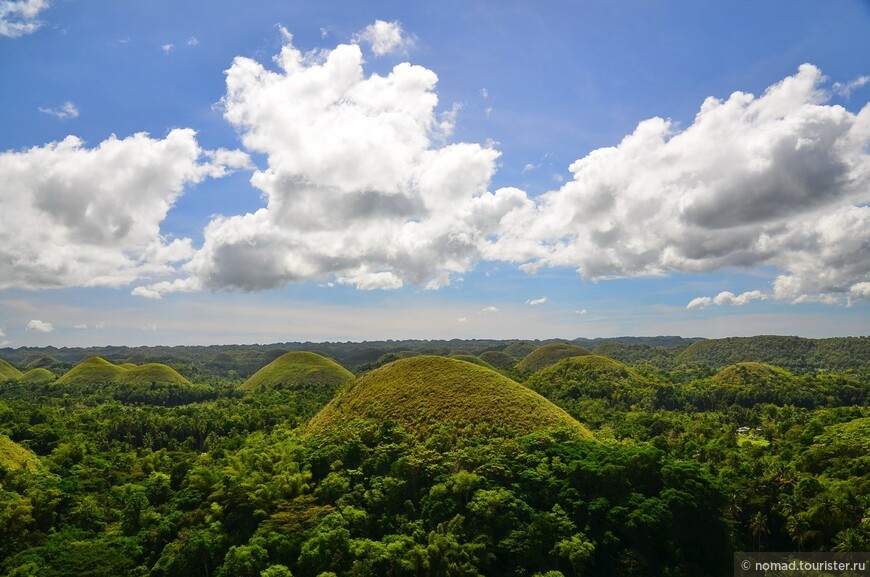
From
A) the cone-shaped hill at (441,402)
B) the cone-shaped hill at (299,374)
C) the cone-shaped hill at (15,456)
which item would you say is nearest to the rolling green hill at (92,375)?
the cone-shaped hill at (299,374)

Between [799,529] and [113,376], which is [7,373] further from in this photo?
[799,529]

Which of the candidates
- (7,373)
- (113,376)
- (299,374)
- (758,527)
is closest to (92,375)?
(113,376)

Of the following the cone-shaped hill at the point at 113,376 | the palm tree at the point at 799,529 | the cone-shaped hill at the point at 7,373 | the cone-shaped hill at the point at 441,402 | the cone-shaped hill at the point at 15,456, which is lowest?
the cone-shaped hill at the point at 7,373

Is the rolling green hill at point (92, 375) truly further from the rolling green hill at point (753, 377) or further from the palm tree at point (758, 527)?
the rolling green hill at point (753, 377)

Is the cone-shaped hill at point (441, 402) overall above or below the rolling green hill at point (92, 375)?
above

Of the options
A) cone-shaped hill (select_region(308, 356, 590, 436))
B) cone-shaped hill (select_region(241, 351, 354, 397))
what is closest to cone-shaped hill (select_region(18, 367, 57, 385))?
cone-shaped hill (select_region(241, 351, 354, 397))

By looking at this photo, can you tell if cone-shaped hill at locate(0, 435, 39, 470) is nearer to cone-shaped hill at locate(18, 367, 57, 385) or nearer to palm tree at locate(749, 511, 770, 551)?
→ palm tree at locate(749, 511, 770, 551)
